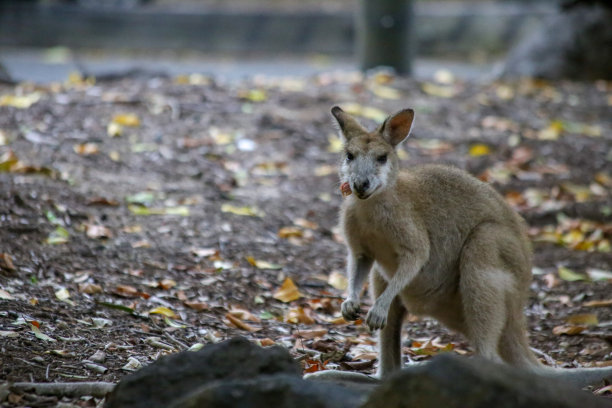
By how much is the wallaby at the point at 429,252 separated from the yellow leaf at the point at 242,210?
2206mm

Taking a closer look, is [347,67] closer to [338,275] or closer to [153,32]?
[153,32]

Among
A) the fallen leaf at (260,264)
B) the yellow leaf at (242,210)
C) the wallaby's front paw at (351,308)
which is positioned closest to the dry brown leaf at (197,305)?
the fallen leaf at (260,264)

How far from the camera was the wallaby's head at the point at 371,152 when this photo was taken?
4074 mm

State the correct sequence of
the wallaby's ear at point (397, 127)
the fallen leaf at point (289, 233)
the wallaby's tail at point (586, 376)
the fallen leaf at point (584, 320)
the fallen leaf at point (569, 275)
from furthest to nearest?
the fallen leaf at point (289, 233), the fallen leaf at point (569, 275), the fallen leaf at point (584, 320), the wallaby's ear at point (397, 127), the wallaby's tail at point (586, 376)

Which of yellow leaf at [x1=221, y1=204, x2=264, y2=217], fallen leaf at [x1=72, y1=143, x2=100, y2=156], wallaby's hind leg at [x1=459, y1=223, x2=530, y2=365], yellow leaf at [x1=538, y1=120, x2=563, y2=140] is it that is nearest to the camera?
wallaby's hind leg at [x1=459, y1=223, x2=530, y2=365]

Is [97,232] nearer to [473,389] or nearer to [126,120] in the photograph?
[126,120]

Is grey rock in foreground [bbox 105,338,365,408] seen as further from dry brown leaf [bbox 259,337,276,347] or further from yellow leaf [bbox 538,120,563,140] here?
yellow leaf [bbox 538,120,563,140]

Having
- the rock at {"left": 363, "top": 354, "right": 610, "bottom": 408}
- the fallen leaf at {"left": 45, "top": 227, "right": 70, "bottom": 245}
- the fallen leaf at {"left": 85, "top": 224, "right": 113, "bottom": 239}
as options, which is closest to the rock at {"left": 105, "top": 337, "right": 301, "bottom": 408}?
the rock at {"left": 363, "top": 354, "right": 610, "bottom": 408}

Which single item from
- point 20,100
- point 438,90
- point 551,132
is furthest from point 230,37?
point 551,132

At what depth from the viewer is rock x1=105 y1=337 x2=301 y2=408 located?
3084 millimetres

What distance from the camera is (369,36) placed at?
1055 centimetres

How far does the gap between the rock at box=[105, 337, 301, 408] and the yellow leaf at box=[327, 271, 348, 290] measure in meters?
2.47

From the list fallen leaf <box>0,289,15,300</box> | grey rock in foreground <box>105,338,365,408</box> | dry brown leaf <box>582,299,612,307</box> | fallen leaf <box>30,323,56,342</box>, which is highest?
grey rock in foreground <box>105,338,365,408</box>

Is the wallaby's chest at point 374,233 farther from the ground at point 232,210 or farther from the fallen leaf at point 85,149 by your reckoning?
the fallen leaf at point 85,149
